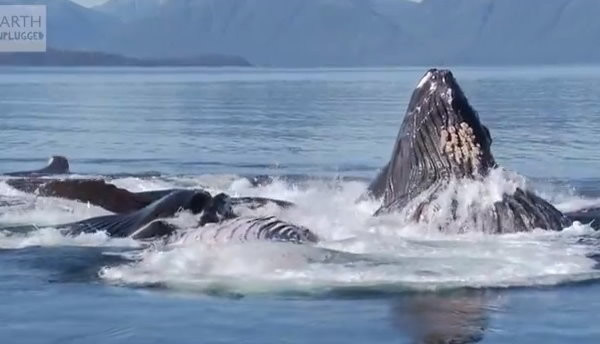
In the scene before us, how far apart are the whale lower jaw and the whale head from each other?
0.19m

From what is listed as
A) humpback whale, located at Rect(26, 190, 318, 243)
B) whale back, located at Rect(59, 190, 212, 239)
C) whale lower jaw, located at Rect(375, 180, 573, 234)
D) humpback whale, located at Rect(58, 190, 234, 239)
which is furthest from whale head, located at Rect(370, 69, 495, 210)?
whale back, located at Rect(59, 190, 212, 239)

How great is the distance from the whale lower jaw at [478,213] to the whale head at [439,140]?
19 centimetres

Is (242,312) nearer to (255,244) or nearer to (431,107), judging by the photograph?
(255,244)

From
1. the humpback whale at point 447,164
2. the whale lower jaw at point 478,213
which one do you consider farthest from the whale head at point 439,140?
the whale lower jaw at point 478,213

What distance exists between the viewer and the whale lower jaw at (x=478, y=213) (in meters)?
12.2

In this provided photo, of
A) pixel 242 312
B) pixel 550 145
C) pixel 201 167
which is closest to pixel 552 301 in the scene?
pixel 242 312

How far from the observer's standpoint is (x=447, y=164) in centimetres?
1259

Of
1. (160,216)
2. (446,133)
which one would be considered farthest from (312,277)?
(446,133)

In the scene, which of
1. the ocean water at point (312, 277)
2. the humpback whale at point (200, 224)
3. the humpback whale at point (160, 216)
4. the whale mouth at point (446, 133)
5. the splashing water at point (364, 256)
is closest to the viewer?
the ocean water at point (312, 277)

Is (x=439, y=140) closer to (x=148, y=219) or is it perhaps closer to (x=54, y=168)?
(x=148, y=219)

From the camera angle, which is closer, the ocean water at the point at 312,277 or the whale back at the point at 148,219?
the ocean water at the point at 312,277

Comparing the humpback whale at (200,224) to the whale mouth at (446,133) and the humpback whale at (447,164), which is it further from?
the whale mouth at (446,133)

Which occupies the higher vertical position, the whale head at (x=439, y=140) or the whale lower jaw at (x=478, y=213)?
the whale head at (x=439, y=140)

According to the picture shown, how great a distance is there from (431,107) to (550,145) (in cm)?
1283
